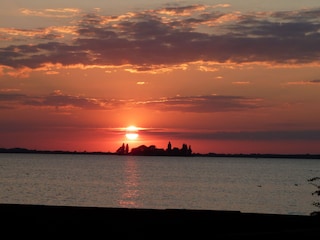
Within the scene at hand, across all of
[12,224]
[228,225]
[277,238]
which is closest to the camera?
[277,238]

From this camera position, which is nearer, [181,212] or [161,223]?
[161,223]

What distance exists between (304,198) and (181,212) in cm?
7844

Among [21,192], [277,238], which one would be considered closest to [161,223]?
[277,238]

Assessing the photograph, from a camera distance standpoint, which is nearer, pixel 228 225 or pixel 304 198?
pixel 228 225

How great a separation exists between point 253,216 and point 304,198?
78.1 meters

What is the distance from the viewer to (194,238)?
7.89 meters

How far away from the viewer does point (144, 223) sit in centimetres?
990

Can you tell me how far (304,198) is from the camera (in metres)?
86.6

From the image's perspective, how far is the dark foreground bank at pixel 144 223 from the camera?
877cm

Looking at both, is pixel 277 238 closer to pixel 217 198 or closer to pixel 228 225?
pixel 228 225

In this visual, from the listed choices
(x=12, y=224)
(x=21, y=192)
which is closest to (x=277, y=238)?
(x=12, y=224)

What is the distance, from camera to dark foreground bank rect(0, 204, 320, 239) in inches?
345

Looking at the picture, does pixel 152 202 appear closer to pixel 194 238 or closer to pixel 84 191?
pixel 84 191

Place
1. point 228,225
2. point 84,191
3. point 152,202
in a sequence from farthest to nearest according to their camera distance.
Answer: point 84,191, point 152,202, point 228,225
